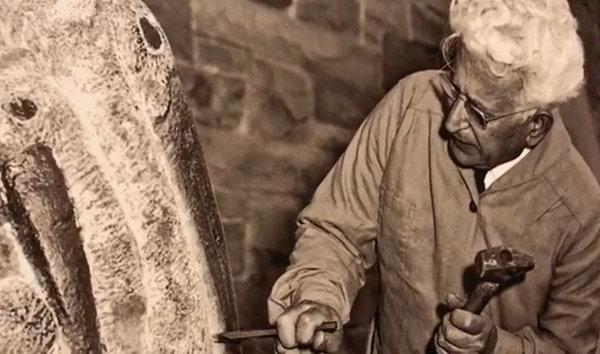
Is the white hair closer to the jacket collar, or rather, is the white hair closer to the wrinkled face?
the wrinkled face

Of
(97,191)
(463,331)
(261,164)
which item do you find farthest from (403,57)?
(97,191)

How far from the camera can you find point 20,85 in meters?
0.81

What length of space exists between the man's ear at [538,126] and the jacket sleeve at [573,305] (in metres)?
0.16

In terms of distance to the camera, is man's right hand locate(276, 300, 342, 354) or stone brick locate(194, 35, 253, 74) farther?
stone brick locate(194, 35, 253, 74)

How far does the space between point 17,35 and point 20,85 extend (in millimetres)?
54

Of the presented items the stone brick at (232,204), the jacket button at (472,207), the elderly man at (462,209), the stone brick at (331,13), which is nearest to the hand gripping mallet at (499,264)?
the elderly man at (462,209)

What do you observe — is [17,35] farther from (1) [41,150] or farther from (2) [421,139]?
(2) [421,139]

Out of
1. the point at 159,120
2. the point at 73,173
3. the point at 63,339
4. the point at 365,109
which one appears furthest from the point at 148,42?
the point at 365,109

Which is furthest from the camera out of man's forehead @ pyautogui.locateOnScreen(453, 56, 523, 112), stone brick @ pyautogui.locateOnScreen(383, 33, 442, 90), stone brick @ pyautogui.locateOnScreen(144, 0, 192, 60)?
stone brick @ pyautogui.locateOnScreen(383, 33, 442, 90)

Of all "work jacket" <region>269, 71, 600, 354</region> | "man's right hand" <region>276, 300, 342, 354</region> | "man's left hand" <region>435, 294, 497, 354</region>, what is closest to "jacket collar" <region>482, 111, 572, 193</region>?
"work jacket" <region>269, 71, 600, 354</region>

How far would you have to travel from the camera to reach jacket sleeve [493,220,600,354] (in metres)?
1.34

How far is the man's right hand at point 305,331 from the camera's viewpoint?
1.13 meters

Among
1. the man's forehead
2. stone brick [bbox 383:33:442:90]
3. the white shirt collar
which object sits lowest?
stone brick [bbox 383:33:442:90]

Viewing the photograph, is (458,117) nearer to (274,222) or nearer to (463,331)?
(463,331)
